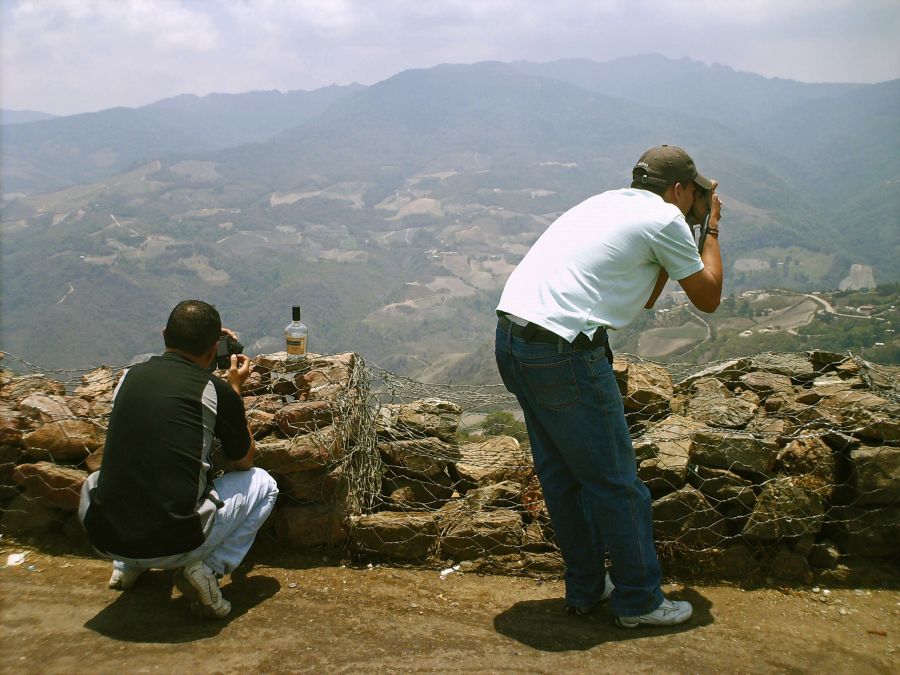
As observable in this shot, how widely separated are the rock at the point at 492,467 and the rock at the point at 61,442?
277 centimetres

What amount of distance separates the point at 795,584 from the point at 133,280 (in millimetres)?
211289

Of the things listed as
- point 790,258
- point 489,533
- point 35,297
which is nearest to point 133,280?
point 35,297

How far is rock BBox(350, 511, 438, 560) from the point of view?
442 centimetres

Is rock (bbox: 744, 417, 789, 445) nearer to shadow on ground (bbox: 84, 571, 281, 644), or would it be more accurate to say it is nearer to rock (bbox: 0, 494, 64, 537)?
shadow on ground (bbox: 84, 571, 281, 644)

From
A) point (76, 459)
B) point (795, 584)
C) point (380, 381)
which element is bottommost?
point (795, 584)

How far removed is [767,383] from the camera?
564cm

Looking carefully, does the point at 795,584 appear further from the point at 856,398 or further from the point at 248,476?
the point at 248,476

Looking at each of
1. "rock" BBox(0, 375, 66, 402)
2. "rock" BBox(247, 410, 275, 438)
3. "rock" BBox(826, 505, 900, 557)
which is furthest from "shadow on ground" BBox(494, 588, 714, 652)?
"rock" BBox(0, 375, 66, 402)

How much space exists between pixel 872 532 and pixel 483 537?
8.19 ft

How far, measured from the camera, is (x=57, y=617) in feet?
12.0

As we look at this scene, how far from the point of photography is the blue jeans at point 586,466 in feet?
10.3

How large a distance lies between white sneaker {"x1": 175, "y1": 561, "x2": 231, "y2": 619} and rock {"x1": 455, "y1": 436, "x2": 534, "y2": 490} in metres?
2.13

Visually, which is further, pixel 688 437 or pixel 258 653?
pixel 688 437

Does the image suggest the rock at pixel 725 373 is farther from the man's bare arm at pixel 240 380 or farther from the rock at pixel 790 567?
the man's bare arm at pixel 240 380
